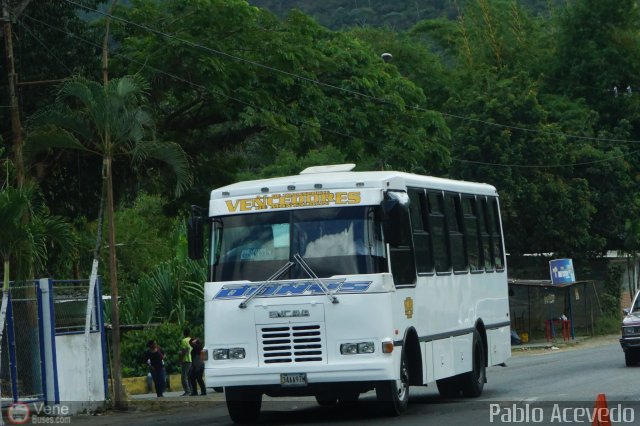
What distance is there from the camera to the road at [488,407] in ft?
52.1

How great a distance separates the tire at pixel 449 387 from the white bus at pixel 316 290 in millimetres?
2543

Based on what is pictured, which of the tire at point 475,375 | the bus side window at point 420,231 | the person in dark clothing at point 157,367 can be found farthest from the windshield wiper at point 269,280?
the person in dark clothing at point 157,367

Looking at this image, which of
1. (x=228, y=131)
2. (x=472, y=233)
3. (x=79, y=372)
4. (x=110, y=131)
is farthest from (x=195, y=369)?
(x=472, y=233)

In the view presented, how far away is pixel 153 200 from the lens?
52.9 meters

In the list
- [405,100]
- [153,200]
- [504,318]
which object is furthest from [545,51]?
[504,318]

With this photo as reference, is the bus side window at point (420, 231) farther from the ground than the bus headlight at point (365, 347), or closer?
farther from the ground

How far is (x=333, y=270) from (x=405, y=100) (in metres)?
14.9

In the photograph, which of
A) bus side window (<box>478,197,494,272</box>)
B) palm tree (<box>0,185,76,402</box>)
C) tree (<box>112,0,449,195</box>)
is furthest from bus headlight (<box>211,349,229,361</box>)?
tree (<box>112,0,449,195</box>)

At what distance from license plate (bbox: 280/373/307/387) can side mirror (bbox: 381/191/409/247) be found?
208 cm

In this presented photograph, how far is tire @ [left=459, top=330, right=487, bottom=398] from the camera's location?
1961cm

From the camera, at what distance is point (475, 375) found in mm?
19734

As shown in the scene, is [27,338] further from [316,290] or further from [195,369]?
[195,369]

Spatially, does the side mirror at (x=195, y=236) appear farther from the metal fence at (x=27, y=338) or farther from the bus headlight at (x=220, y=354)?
the metal fence at (x=27, y=338)

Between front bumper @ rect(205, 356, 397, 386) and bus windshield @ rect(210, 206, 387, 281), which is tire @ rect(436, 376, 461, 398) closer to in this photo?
front bumper @ rect(205, 356, 397, 386)
